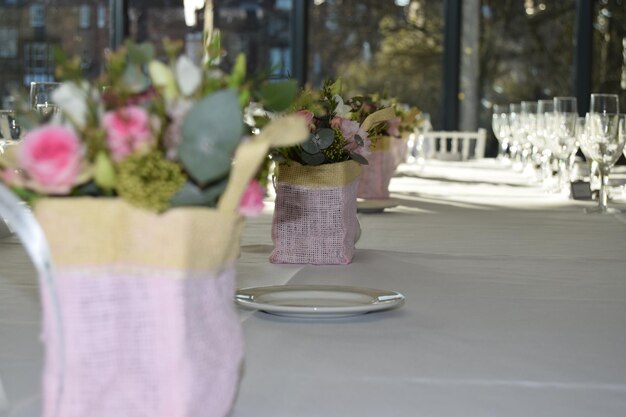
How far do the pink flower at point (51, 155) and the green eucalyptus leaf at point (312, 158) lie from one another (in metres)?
0.99

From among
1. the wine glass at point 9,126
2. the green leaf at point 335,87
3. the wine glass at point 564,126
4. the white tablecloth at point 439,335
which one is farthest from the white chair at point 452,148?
the green leaf at point 335,87

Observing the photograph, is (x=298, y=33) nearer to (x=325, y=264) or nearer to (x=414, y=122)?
(x=414, y=122)

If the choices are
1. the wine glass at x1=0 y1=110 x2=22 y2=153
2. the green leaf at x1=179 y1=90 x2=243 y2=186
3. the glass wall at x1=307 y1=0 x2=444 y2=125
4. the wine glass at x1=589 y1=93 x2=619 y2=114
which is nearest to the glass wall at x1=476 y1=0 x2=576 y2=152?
the glass wall at x1=307 y1=0 x2=444 y2=125

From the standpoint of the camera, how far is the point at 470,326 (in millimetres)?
1318

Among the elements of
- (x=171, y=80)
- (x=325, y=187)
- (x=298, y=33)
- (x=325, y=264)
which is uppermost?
(x=298, y=33)

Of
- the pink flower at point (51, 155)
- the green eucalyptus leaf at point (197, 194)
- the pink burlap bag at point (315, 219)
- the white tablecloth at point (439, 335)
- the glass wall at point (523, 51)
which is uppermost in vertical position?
the glass wall at point (523, 51)

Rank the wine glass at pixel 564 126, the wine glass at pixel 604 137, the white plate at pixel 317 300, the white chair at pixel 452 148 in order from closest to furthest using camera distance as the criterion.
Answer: the white plate at pixel 317 300 < the wine glass at pixel 604 137 < the wine glass at pixel 564 126 < the white chair at pixel 452 148

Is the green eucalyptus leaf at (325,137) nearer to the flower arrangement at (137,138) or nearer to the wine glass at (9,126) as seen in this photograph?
the flower arrangement at (137,138)

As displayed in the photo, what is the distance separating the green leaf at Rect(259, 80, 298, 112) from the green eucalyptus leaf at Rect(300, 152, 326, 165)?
868 mm

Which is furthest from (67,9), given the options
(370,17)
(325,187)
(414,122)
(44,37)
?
(325,187)

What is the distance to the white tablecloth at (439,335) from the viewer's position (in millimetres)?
983

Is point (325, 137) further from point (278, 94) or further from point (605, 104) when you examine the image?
point (605, 104)

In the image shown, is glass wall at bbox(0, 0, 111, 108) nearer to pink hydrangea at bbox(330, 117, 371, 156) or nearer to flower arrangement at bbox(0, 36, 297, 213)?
pink hydrangea at bbox(330, 117, 371, 156)

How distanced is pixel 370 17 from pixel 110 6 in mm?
2048
